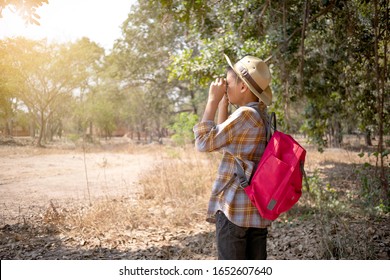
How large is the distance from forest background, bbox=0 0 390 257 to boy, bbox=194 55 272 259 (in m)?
1.26

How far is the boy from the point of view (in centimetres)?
142

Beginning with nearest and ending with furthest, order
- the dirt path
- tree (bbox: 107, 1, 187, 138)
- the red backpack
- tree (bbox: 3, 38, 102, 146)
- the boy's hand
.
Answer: the red backpack
the boy's hand
the dirt path
tree (bbox: 3, 38, 102, 146)
tree (bbox: 107, 1, 187, 138)

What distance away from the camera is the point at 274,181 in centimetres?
138

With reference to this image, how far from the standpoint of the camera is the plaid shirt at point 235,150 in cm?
141

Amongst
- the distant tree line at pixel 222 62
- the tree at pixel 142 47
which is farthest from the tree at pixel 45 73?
the tree at pixel 142 47

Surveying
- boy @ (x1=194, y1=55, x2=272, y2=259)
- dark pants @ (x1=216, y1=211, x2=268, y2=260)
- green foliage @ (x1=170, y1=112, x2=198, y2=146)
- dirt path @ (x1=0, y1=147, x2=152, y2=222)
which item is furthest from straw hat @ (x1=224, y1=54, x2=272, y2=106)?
green foliage @ (x1=170, y1=112, x2=198, y2=146)

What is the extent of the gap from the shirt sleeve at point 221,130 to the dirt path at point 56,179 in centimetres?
218

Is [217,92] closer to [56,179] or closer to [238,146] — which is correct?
[238,146]

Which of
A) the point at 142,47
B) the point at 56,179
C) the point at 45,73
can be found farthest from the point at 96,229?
the point at 142,47

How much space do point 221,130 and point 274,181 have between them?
306mm

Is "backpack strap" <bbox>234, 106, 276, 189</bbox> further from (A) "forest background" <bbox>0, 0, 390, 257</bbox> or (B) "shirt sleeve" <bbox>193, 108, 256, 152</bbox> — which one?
(A) "forest background" <bbox>0, 0, 390, 257</bbox>

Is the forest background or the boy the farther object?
the forest background

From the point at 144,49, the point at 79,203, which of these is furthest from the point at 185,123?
the point at 79,203

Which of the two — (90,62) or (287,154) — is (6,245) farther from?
(287,154)
